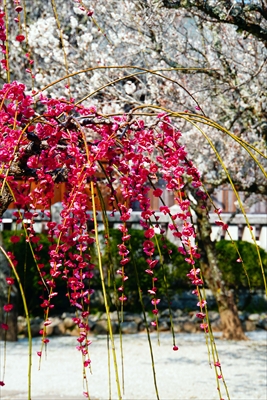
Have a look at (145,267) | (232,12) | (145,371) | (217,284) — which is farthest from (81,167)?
(145,267)

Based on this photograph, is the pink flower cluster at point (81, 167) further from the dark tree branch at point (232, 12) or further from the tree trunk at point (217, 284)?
the tree trunk at point (217, 284)

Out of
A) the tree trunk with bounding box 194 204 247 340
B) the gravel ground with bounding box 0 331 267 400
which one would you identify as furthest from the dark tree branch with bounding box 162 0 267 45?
the tree trunk with bounding box 194 204 247 340

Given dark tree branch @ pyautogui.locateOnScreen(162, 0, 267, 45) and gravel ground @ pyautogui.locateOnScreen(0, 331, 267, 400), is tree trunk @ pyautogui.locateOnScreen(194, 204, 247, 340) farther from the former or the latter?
dark tree branch @ pyautogui.locateOnScreen(162, 0, 267, 45)

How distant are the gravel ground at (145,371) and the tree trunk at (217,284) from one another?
241mm

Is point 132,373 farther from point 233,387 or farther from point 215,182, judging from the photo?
point 215,182

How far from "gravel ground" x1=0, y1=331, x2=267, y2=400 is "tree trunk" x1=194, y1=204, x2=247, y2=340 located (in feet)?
0.79

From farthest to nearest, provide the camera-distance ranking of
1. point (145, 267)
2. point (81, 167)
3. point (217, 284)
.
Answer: point (145, 267)
point (217, 284)
point (81, 167)

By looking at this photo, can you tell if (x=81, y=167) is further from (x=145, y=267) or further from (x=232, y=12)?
(x=145, y=267)

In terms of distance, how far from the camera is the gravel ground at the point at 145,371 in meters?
6.49

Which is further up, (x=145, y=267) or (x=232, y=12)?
(x=232, y=12)

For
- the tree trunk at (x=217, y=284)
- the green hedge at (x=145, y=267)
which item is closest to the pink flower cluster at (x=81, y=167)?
the tree trunk at (x=217, y=284)

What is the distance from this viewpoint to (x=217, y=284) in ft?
31.2

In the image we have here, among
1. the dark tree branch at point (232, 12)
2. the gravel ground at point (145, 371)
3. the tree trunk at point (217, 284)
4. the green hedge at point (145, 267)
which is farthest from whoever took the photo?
the green hedge at point (145, 267)

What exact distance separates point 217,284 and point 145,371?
7.50ft
